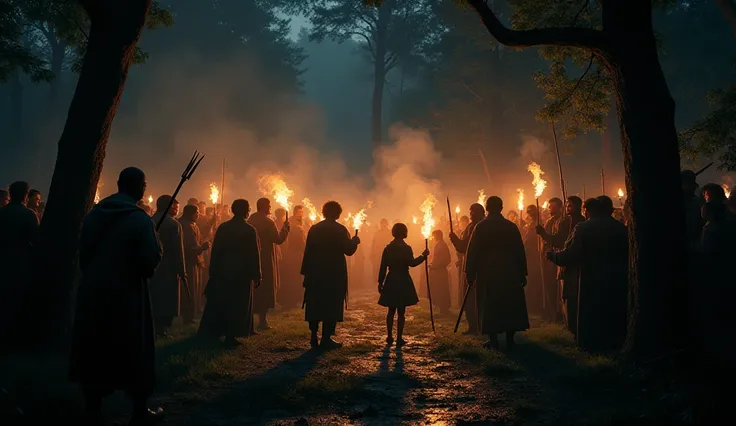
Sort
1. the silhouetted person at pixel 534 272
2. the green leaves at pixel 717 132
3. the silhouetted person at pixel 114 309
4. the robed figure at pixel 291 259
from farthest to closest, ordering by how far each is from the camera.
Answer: the robed figure at pixel 291 259, the silhouetted person at pixel 534 272, the green leaves at pixel 717 132, the silhouetted person at pixel 114 309

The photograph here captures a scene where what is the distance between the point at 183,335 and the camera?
10.7 m

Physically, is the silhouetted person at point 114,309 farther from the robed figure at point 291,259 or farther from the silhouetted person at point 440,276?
the silhouetted person at point 440,276

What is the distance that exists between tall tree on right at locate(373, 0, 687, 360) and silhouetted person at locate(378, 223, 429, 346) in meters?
4.21

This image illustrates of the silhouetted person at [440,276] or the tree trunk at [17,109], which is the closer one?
the silhouetted person at [440,276]

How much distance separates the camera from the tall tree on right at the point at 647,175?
706 cm

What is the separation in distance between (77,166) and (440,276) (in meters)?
10.7

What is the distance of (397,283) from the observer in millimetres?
10758

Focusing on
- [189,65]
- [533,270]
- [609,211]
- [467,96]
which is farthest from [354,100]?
[609,211]

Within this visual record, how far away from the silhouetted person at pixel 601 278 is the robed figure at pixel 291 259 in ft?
27.5

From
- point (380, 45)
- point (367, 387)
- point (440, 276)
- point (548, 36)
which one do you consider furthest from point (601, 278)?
point (380, 45)

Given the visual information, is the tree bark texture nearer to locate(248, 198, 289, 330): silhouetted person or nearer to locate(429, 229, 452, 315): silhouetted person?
locate(248, 198, 289, 330): silhouetted person

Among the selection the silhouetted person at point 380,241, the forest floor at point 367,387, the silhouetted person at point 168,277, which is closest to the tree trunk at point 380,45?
the silhouetted person at point 380,241

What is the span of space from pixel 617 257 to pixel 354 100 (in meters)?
73.8

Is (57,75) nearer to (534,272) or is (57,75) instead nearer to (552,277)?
(534,272)
